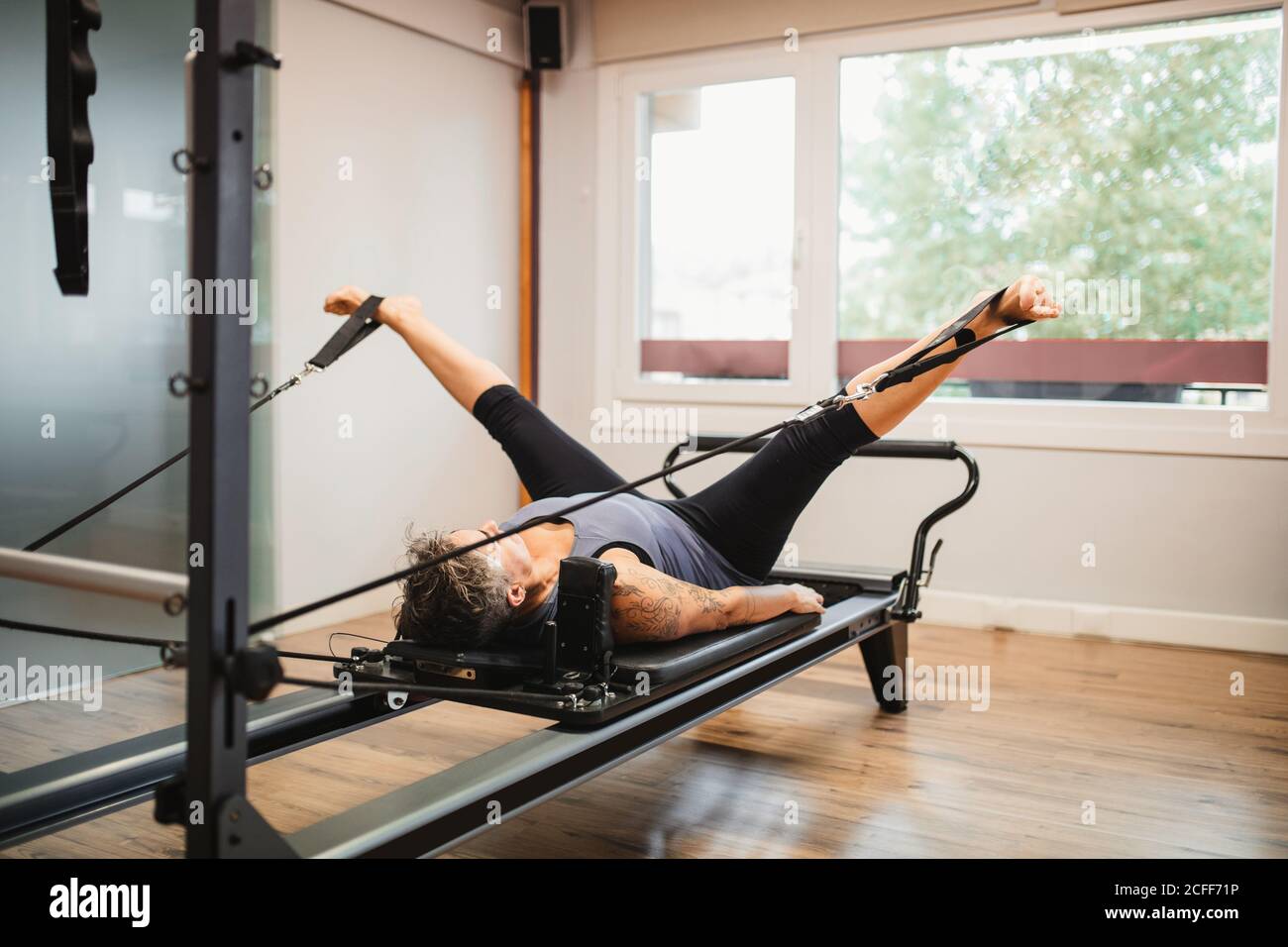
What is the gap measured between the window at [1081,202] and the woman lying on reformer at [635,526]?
6.34 feet

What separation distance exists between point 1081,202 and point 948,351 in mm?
2171

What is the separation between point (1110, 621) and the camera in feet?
13.1

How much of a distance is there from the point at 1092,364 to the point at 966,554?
2.78 feet

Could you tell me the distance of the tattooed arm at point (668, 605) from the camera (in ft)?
7.02

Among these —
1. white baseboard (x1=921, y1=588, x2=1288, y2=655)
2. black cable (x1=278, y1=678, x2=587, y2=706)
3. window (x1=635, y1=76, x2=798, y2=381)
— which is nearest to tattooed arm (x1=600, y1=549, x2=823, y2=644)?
black cable (x1=278, y1=678, x2=587, y2=706)

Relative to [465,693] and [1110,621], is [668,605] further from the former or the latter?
[1110,621]

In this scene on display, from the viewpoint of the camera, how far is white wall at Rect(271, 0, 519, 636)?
3.82 metres

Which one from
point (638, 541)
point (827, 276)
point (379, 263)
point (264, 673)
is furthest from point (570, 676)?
point (827, 276)

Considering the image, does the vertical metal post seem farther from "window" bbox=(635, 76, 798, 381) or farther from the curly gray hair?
"window" bbox=(635, 76, 798, 381)

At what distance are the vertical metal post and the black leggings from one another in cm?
136

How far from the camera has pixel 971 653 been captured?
374 cm

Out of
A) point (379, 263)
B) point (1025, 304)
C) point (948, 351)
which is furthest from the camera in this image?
point (379, 263)
